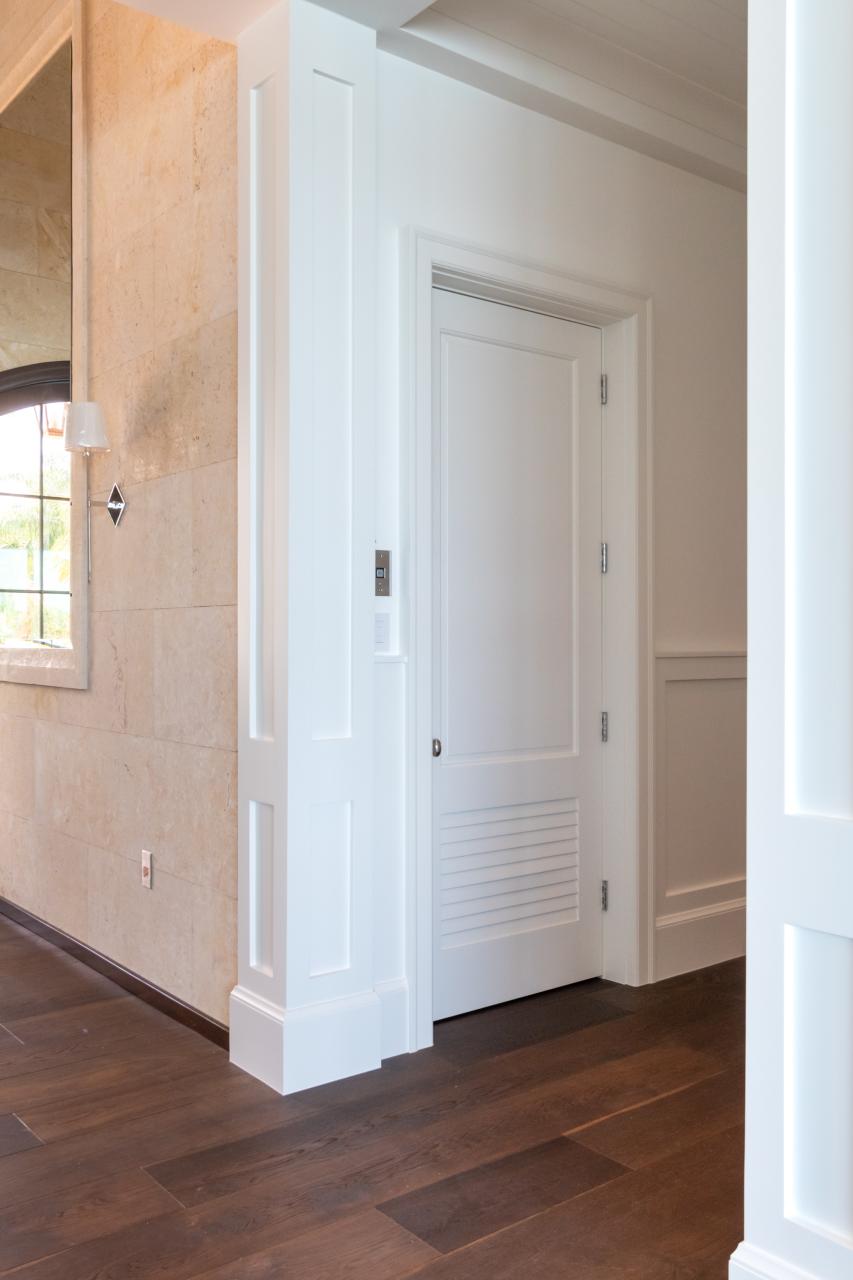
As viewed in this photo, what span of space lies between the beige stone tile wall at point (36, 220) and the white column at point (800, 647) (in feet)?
9.66

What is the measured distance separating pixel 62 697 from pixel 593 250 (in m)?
2.44

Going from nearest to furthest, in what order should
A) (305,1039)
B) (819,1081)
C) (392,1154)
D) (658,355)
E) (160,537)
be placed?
(819,1081), (392,1154), (305,1039), (160,537), (658,355)

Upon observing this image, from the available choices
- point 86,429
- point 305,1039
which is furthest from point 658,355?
point 305,1039

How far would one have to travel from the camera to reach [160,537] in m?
3.34

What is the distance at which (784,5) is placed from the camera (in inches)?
61.8

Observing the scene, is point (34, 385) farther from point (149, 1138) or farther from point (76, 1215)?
point (76, 1215)

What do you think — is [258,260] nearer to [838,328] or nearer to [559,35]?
[559,35]

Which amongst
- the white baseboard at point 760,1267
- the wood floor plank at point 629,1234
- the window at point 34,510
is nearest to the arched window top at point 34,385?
the window at point 34,510

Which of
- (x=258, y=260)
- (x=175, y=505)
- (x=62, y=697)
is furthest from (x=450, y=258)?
(x=62, y=697)

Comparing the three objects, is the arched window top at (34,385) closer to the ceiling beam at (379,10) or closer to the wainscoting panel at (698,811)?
the ceiling beam at (379,10)

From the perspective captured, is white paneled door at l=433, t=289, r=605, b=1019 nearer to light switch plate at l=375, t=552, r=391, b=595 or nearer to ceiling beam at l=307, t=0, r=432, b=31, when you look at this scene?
light switch plate at l=375, t=552, r=391, b=595

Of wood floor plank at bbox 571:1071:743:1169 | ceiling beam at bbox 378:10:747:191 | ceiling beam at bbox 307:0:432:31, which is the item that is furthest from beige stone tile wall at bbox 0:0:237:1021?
wood floor plank at bbox 571:1071:743:1169

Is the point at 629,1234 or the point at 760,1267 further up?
the point at 760,1267

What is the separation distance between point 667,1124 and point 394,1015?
79cm
